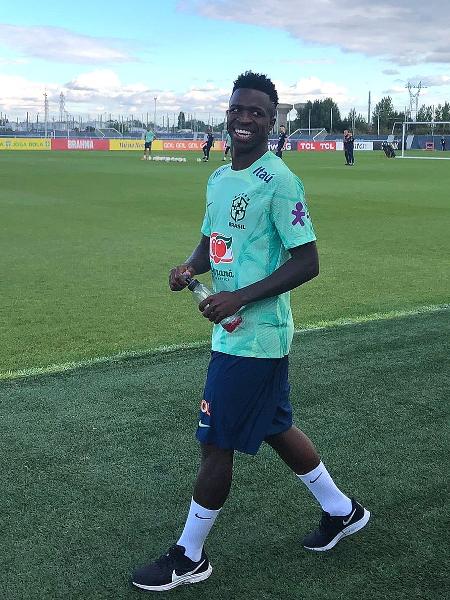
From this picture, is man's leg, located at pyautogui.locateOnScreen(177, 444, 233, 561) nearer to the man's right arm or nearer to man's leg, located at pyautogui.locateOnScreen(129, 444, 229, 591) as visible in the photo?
man's leg, located at pyautogui.locateOnScreen(129, 444, 229, 591)

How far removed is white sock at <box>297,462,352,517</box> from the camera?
10.5 feet

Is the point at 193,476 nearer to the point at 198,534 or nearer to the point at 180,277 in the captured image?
the point at 198,534

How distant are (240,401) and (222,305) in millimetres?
381

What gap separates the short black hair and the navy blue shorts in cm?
101

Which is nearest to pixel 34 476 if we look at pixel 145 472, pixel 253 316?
pixel 145 472

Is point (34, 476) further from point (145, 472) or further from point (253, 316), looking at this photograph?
point (253, 316)

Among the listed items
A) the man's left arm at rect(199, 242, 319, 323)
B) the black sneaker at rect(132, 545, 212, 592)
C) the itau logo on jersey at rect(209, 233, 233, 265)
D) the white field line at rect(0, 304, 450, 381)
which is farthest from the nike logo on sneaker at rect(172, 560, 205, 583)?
the white field line at rect(0, 304, 450, 381)

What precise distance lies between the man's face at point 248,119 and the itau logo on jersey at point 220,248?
1.11ft

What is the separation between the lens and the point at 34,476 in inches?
152

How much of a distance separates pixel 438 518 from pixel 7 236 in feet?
33.5

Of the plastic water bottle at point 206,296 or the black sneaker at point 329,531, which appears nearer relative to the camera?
the plastic water bottle at point 206,296

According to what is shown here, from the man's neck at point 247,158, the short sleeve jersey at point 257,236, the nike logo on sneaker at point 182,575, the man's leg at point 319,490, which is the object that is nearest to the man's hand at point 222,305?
the short sleeve jersey at point 257,236

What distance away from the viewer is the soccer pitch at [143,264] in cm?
674

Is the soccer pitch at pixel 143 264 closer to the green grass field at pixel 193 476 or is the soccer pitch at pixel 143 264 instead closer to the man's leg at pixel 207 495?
the green grass field at pixel 193 476
